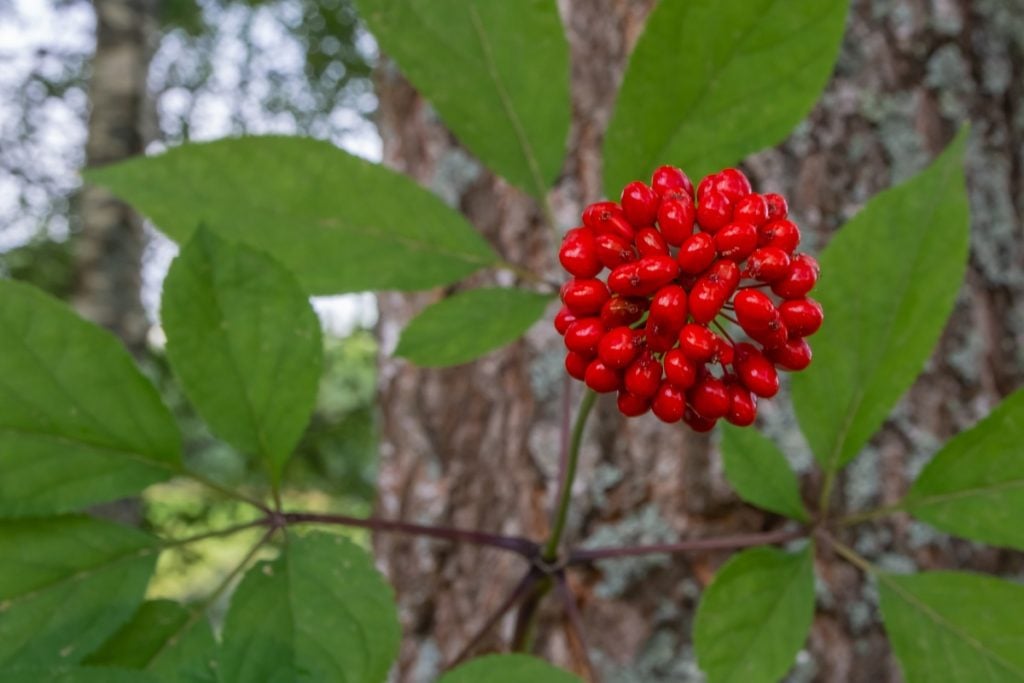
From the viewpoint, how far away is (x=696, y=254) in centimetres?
53

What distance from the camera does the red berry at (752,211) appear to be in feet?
1.79

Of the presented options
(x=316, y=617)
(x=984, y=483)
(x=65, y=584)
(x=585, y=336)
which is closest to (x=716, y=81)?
(x=585, y=336)

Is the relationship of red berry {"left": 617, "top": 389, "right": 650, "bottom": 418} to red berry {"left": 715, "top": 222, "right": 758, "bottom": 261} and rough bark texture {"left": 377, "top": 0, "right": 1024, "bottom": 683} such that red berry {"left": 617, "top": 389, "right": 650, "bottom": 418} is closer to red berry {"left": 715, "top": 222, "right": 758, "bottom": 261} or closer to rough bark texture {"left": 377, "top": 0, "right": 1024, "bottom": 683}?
red berry {"left": 715, "top": 222, "right": 758, "bottom": 261}

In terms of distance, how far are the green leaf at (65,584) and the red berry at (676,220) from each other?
463 millimetres

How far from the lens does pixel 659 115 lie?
0.70 meters

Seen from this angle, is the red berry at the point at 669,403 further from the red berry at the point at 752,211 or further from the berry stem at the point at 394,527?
the berry stem at the point at 394,527

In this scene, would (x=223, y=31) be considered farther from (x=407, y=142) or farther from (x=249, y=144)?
(x=249, y=144)

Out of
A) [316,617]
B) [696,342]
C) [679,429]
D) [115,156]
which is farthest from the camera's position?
[115,156]

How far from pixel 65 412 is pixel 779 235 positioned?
1.74 feet

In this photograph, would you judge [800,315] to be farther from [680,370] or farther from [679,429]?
[679,429]

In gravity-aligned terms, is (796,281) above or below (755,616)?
above

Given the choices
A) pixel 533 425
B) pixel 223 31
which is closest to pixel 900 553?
pixel 533 425

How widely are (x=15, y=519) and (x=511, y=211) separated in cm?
95

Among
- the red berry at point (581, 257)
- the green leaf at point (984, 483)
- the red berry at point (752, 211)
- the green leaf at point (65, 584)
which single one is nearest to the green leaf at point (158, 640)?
the green leaf at point (65, 584)
